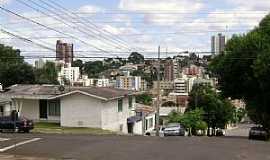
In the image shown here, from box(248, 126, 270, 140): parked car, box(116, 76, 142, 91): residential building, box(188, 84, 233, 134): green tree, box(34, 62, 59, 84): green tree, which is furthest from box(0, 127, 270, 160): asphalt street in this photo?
box(116, 76, 142, 91): residential building

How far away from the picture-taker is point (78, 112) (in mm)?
52656

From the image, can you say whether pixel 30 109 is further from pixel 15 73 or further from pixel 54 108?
pixel 15 73

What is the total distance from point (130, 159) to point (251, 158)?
5230 mm

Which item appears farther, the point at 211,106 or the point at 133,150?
the point at 211,106

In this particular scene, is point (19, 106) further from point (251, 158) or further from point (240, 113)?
point (240, 113)

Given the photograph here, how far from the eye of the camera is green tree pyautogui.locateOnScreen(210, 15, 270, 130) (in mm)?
47447

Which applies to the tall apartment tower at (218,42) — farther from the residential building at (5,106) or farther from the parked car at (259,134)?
the residential building at (5,106)

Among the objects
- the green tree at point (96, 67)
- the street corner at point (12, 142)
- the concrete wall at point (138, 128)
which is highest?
the green tree at point (96, 67)

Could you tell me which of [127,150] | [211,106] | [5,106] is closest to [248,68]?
[5,106]

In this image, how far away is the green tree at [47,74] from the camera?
9321cm

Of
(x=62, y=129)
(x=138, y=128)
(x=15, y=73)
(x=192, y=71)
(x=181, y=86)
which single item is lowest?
(x=138, y=128)

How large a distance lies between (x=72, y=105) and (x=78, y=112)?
81 cm

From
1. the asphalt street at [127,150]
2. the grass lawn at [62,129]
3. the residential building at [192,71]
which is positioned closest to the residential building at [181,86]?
the residential building at [192,71]

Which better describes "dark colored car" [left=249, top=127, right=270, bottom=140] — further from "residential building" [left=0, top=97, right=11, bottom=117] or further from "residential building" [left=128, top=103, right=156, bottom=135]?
"residential building" [left=0, top=97, right=11, bottom=117]
